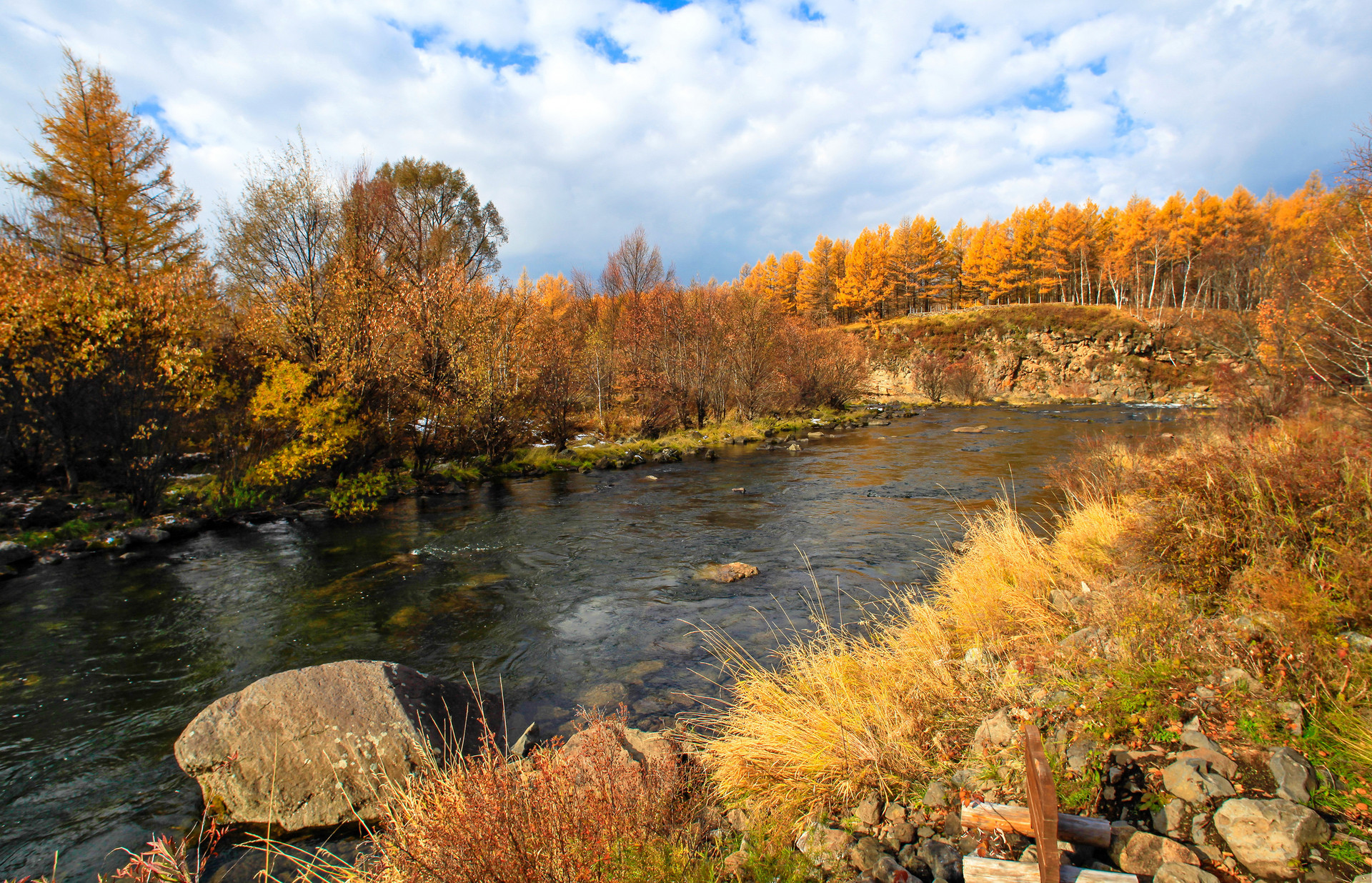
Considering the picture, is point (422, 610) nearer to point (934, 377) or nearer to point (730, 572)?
point (730, 572)

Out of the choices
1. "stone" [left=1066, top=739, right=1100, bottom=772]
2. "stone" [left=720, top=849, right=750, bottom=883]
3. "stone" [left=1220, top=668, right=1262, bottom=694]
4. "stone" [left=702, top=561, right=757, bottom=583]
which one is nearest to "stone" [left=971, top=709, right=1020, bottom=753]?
"stone" [left=1066, top=739, right=1100, bottom=772]

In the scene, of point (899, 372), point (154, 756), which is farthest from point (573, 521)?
point (899, 372)

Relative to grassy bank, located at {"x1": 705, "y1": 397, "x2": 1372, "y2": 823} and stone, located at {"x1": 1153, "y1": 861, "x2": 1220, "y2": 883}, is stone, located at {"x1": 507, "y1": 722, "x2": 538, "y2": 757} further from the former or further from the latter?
stone, located at {"x1": 1153, "y1": 861, "x2": 1220, "y2": 883}

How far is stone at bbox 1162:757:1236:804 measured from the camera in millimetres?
3029

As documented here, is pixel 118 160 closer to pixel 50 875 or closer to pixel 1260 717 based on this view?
pixel 50 875

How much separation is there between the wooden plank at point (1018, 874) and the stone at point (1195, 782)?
79 centimetres

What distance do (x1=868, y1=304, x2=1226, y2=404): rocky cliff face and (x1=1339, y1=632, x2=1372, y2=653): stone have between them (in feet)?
157

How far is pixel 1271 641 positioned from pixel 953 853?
110 inches

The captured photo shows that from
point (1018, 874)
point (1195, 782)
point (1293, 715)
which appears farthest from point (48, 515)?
point (1293, 715)

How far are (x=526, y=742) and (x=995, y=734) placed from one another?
3.90 meters

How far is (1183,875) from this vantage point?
256 centimetres

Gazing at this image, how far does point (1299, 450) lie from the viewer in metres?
5.36

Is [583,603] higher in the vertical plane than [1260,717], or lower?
lower

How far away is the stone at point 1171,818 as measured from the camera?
2952 millimetres
